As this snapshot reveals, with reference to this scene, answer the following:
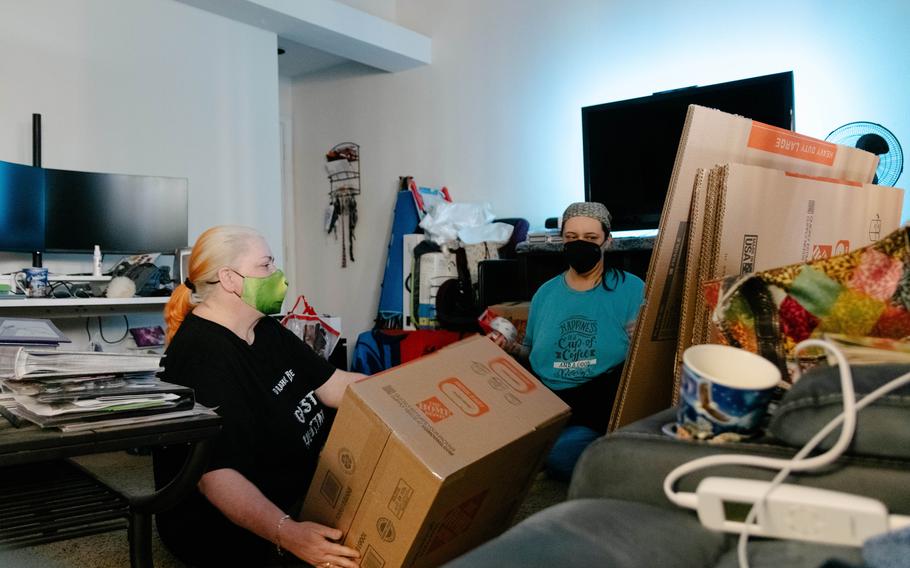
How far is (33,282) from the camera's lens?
355cm

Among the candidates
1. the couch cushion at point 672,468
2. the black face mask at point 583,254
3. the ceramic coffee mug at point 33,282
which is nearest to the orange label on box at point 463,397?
the couch cushion at point 672,468

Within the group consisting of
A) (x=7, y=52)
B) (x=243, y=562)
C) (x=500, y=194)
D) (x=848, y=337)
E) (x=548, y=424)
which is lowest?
(x=243, y=562)

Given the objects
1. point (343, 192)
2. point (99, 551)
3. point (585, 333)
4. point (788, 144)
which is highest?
point (343, 192)

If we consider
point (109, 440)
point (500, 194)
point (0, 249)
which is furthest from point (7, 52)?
point (109, 440)

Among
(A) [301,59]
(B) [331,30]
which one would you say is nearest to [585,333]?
(B) [331,30]

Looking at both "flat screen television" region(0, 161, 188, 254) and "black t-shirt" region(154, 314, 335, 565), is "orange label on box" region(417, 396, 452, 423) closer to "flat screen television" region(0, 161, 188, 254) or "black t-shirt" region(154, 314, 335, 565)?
"black t-shirt" region(154, 314, 335, 565)

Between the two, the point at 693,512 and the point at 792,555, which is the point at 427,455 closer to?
the point at 693,512

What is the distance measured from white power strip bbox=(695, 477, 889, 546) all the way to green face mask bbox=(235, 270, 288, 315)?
138cm

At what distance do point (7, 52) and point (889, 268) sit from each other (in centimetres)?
424

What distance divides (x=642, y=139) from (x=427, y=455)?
308 centimetres

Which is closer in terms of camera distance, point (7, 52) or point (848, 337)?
point (848, 337)

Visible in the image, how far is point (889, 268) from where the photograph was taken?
0.97 metres

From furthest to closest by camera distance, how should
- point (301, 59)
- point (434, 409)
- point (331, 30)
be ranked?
point (301, 59) → point (331, 30) → point (434, 409)

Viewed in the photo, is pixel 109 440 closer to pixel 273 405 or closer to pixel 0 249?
pixel 273 405
